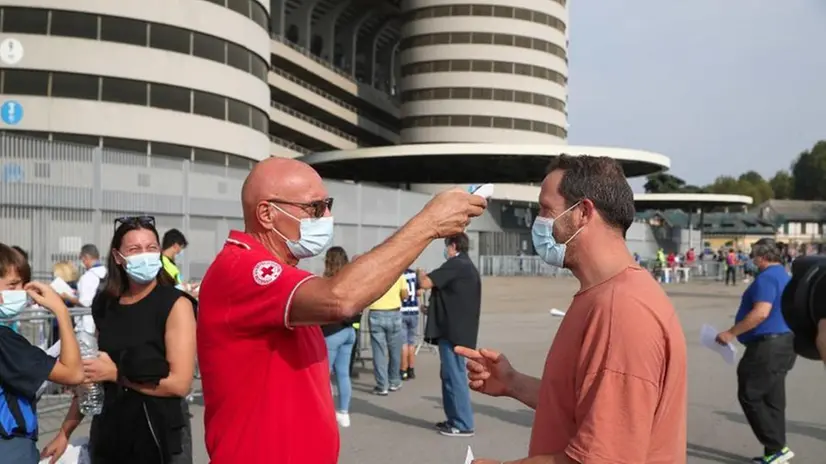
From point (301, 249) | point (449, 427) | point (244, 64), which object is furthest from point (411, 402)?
point (244, 64)

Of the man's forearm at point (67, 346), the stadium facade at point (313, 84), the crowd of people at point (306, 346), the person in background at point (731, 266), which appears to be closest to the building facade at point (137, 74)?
the stadium facade at point (313, 84)

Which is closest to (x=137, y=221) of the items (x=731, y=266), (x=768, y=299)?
(x=768, y=299)

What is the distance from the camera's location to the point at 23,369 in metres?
3.23

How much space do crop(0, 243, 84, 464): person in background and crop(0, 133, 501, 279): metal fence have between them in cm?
1453

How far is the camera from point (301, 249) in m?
2.81

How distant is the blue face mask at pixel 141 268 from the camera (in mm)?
3992

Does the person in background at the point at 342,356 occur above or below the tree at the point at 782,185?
below

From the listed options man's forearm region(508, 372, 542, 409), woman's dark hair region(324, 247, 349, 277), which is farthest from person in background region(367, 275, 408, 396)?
man's forearm region(508, 372, 542, 409)

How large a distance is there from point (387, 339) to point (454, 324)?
85.6 inches

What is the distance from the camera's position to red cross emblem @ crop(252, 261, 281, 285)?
7.98 ft

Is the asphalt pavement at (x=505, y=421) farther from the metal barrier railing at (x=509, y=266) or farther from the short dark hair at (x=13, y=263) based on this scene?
the metal barrier railing at (x=509, y=266)

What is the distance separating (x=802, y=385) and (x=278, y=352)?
406 inches

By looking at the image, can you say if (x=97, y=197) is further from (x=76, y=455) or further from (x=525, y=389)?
Result: (x=525, y=389)

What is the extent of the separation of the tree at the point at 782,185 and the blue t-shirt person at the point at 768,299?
14393 centimetres
